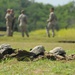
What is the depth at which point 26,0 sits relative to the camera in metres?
80.8

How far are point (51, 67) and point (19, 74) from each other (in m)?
0.88

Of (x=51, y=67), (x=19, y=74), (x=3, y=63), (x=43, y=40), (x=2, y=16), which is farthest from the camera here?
(x=2, y=16)

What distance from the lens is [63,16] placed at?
228 feet

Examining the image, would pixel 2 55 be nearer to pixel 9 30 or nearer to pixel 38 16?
pixel 9 30

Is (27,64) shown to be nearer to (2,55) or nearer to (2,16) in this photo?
(2,55)

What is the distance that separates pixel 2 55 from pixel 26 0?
71.8 meters

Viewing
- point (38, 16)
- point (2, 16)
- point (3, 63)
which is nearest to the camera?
point (3, 63)

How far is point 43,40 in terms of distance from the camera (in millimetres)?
19312

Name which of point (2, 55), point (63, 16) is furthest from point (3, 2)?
point (2, 55)

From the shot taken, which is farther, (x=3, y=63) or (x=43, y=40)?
(x=43, y=40)

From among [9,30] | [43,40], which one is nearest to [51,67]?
[43,40]

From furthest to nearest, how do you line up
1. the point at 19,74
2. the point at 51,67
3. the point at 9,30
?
the point at 9,30, the point at 51,67, the point at 19,74

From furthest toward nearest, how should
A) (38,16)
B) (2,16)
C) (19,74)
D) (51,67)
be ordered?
(38,16), (2,16), (51,67), (19,74)

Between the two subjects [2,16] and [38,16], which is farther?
[38,16]
